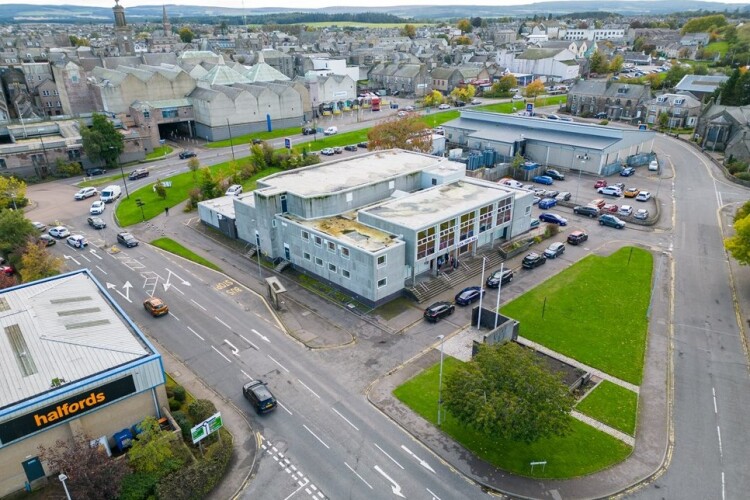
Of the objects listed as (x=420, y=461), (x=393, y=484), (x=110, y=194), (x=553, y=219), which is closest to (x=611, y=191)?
(x=553, y=219)

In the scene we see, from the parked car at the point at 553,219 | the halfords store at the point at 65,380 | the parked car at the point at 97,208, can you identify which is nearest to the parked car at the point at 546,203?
the parked car at the point at 553,219

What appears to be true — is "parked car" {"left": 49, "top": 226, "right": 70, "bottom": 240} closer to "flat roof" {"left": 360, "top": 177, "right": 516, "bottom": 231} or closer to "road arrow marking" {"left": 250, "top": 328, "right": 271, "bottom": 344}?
"road arrow marking" {"left": 250, "top": 328, "right": 271, "bottom": 344}

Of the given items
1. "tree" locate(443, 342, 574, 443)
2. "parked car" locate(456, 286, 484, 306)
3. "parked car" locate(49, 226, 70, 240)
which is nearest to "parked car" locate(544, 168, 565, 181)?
"parked car" locate(456, 286, 484, 306)

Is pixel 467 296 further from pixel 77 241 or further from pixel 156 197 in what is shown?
pixel 156 197

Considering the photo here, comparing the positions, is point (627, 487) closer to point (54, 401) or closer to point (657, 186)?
point (54, 401)

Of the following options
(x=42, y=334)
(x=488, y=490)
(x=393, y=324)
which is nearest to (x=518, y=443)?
(x=488, y=490)

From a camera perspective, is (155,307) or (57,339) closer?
(57,339)

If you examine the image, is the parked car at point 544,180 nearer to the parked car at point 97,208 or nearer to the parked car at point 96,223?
the parked car at point 96,223

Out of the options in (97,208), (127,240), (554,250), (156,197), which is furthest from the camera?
(156,197)
